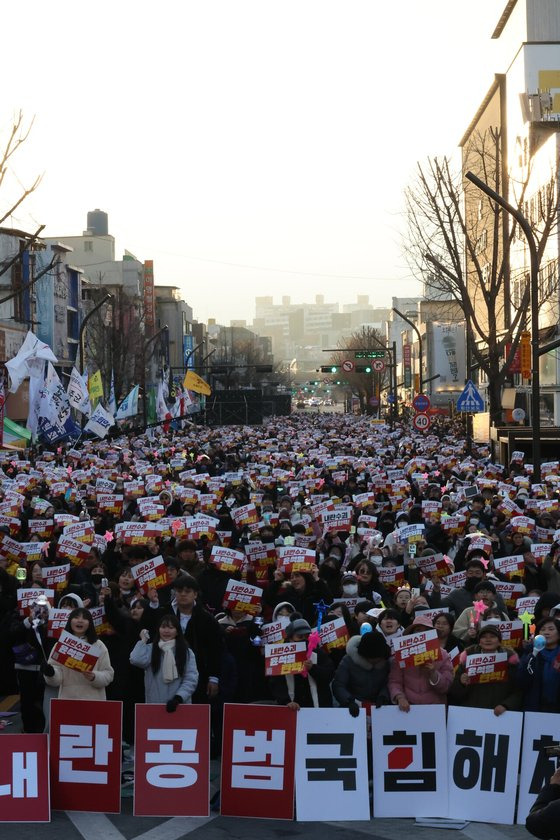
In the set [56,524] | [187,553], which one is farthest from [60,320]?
[187,553]

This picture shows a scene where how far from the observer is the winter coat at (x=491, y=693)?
8922 mm

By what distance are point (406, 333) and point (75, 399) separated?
128088mm

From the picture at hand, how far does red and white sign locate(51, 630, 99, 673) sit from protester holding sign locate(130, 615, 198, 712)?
1.38ft

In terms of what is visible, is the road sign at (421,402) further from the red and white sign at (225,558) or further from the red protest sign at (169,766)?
the red protest sign at (169,766)

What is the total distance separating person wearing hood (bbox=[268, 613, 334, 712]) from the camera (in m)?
9.27

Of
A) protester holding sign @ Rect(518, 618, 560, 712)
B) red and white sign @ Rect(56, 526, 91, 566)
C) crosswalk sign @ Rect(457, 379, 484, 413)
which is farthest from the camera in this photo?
crosswalk sign @ Rect(457, 379, 484, 413)

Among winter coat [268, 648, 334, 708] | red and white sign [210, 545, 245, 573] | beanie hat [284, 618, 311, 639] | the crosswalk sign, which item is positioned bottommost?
winter coat [268, 648, 334, 708]

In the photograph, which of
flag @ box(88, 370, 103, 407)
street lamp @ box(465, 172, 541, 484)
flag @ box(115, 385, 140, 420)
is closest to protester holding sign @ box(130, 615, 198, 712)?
street lamp @ box(465, 172, 541, 484)

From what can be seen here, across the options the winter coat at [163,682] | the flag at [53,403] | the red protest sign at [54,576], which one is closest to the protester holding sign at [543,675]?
the winter coat at [163,682]

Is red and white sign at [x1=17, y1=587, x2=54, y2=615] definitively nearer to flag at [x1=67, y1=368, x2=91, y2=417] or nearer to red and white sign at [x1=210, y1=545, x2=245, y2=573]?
red and white sign at [x1=210, y1=545, x2=245, y2=573]

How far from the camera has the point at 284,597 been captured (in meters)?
11.9

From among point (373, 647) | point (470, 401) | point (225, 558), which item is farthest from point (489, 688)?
point (470, 401)

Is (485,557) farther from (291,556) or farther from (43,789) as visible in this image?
(43,789)

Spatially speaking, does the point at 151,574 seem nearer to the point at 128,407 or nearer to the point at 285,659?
the point at 285,659
